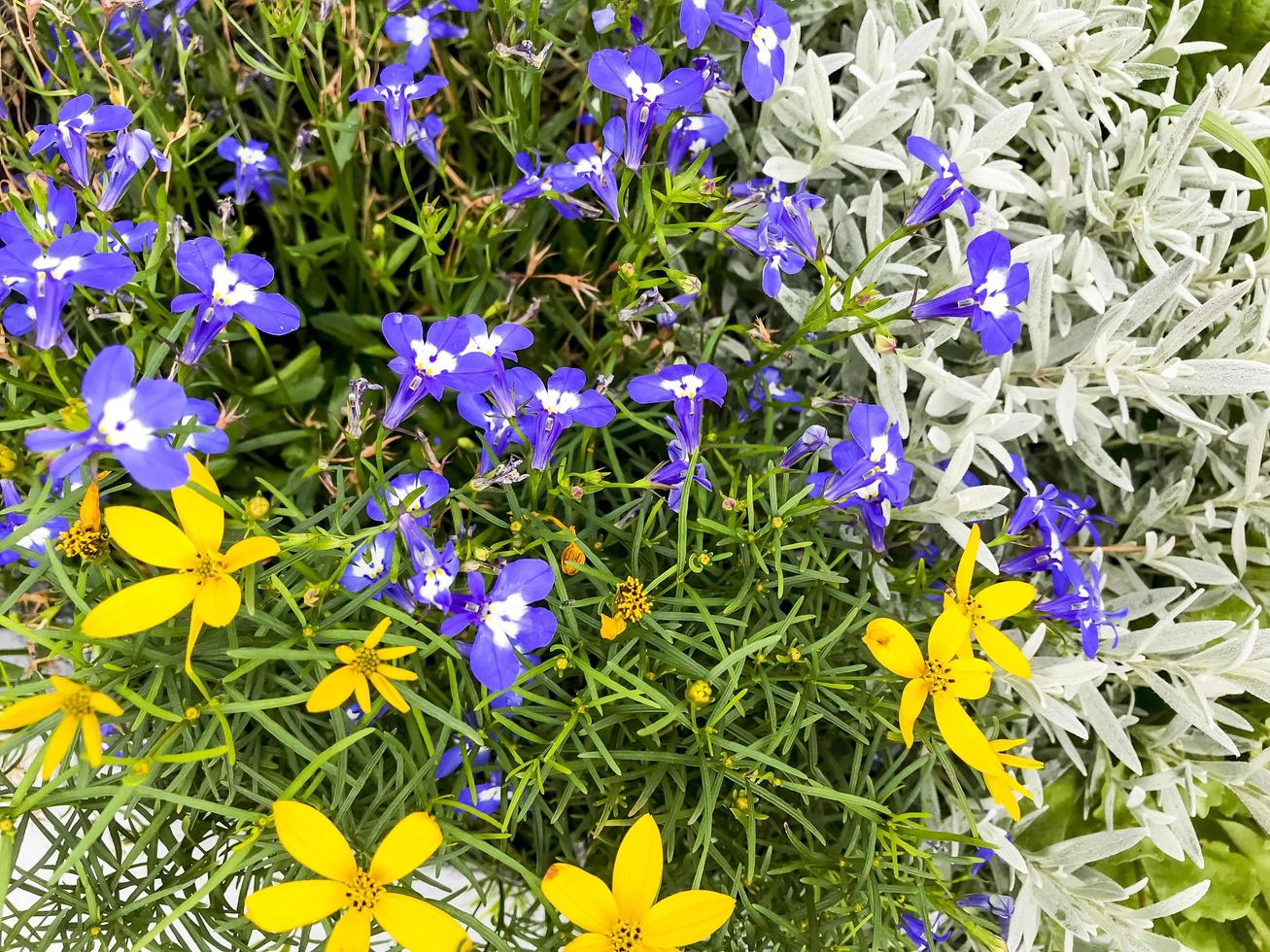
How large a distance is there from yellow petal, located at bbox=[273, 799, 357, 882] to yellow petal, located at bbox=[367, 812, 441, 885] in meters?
0.02

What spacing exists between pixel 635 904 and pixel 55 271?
1.81 feet

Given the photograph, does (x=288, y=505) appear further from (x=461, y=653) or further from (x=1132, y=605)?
(x=1132, y=605)

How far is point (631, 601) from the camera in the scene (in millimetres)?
664

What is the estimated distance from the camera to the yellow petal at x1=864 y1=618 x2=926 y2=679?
2.06 ft

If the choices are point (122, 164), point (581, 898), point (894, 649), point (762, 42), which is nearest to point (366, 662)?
point (581, 898)

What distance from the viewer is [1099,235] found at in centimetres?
100

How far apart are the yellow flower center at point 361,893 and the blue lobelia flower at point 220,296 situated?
0.37 metres

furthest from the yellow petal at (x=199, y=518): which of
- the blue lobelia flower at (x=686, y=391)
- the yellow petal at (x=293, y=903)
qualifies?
the blue lobelia flower at (x=686, y=391)

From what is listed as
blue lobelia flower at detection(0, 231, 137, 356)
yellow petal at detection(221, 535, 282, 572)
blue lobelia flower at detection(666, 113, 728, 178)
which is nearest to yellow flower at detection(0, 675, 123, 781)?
yellow petal at detection(221, 535, 282, 572)

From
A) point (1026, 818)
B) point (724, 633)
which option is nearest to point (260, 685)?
point (724, 633)

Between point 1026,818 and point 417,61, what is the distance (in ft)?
3.11

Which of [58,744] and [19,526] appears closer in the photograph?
[58,744]

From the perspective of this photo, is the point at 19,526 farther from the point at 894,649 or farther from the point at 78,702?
the point at 894,649

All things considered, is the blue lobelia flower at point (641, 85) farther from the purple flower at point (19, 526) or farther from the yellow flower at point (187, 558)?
the purple flower at point (19, 526)
